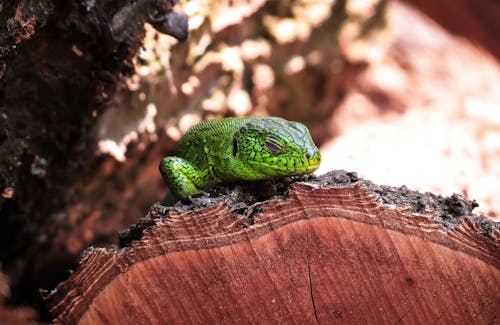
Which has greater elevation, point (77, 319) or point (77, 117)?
point (77, 117)

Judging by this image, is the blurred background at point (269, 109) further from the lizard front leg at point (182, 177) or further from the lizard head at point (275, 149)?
the lizard front leg at point (182, 177)

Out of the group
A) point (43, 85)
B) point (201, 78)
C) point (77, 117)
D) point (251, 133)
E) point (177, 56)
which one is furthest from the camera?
point (201, 78)

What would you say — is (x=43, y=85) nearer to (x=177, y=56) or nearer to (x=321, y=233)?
(x=177, y=56)

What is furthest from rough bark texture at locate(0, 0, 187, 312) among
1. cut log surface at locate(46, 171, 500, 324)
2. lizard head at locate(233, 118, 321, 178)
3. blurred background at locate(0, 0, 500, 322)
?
cut log surface at locate(46, 171, 500, 324)

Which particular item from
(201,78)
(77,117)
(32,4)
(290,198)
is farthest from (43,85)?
(290,198)

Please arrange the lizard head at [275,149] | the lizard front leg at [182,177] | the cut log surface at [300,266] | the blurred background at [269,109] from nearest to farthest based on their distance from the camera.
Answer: the cut log surface at [300,266] < the lizard head at [275,149] < the lizard front leg at [182,177] < the blurred background at [269,109]

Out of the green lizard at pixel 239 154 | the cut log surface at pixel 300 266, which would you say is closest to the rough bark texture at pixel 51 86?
the green lizard at pixel 239 154

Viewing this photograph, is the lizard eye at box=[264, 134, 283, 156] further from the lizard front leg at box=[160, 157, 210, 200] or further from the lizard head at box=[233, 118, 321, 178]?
the lizard front leg at box=[160, 157, 210, 200]
